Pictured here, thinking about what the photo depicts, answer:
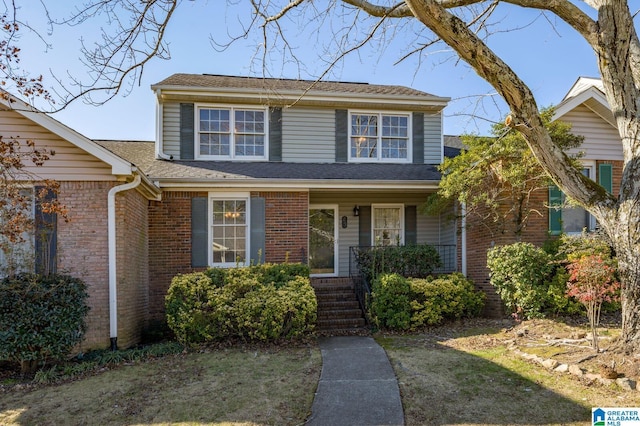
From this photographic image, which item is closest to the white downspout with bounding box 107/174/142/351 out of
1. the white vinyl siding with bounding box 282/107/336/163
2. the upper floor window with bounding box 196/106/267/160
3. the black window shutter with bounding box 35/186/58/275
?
the black window shutter with bounding box 35/186/58/275

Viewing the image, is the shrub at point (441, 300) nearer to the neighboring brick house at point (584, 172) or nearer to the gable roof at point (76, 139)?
the neighboring brick house at point (584, 172)

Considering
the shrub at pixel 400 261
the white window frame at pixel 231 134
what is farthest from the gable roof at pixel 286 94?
the shrub at pixel 400 261

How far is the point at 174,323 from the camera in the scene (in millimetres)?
7199

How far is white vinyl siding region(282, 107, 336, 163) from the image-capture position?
10891mm

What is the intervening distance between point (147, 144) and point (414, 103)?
7.89 metres

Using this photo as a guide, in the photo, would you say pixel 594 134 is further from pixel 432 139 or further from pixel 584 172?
pixel 432 139

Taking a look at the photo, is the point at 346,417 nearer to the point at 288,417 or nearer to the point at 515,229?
the point at 288,417

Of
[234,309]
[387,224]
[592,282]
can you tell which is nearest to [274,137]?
[387,224]

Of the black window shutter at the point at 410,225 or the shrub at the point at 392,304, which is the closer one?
the shrub at the point at 392,304

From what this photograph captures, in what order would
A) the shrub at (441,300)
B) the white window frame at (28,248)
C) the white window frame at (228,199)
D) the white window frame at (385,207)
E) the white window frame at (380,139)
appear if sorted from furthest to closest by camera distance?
1. the white window frame at (385,207)
2. the white window frame at (380,139)
3. the white window frame at (228,199)
4. the shrub at (441,300)
5. the white window frame at (28,248)

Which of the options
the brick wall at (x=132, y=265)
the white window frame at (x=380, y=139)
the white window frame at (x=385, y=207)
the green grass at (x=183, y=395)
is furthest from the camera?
the white window frame at (x=385, y=207)

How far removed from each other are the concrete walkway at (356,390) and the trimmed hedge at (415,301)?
1266 millimetres

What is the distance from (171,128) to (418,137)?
657 centimetres

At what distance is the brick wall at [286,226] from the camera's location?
32.0ft
